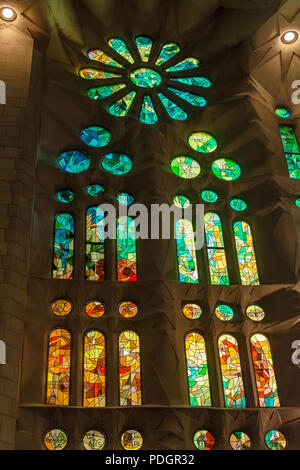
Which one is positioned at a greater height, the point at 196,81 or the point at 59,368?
the point at 196,81

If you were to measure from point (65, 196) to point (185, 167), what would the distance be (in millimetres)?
2989

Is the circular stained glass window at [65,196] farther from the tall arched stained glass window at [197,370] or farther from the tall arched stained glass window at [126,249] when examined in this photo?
the tall arched stained glass window at [197,370]

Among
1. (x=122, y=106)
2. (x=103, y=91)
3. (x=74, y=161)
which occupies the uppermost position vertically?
(x=103, y=91)

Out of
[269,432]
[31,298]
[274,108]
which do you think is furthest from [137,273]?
[274,108]

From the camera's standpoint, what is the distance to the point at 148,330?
11.1m

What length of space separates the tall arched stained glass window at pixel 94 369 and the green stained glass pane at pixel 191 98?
6.85 meters

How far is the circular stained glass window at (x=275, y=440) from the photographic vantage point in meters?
10.7

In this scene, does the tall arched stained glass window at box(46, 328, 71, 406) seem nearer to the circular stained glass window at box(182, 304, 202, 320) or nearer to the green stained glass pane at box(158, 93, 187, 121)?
the circular stained glass window at box(182, 304, 202, 320)

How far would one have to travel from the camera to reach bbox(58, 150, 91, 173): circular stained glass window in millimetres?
13148

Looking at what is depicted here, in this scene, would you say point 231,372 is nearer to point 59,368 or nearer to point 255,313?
point 255,313

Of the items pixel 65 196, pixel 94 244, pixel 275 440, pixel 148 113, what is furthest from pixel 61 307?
pixel 148 113

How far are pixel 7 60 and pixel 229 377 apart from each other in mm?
8151

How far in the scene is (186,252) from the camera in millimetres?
12578

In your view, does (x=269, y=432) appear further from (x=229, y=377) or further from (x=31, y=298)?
(x=31, y=298)
